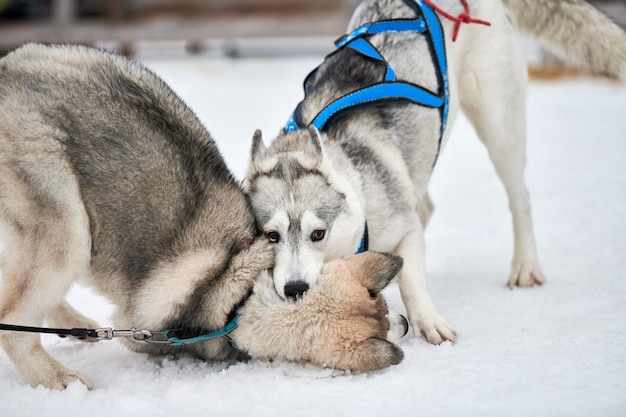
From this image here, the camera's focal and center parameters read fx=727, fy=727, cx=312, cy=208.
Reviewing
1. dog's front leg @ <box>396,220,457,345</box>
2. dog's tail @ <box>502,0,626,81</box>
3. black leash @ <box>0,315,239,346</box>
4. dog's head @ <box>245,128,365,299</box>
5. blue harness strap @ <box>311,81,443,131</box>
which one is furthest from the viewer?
dog's tail @ <box>502,0,626,81</box>

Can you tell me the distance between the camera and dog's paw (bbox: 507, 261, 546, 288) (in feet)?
15.0

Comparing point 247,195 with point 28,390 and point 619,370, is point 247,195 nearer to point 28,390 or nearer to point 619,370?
point 28,390

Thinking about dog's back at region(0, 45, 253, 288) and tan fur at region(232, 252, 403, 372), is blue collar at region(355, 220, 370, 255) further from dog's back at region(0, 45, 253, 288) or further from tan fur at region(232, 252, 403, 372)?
dog's back at region(0, 45, 253, 288)

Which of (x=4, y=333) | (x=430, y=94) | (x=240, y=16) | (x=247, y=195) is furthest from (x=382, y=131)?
(x=240, y=16)

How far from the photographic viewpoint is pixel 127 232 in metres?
3.04

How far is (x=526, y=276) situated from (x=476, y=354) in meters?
1.44

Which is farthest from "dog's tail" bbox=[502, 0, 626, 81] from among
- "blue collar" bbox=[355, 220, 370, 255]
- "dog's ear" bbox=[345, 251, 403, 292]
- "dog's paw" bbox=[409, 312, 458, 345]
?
"dog's ear" bbox=[345, 251, 403, 292]

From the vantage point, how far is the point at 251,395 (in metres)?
2.82

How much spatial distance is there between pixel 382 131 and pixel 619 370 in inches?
74.5

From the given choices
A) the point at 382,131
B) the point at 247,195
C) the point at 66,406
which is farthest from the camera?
the point at 382,131

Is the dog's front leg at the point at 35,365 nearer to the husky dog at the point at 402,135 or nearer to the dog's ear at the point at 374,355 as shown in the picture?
the husky dog at the point at 402,135

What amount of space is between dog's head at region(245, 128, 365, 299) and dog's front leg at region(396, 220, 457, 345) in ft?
1.09

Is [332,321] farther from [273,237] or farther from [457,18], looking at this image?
[457,18]

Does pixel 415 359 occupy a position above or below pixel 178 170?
below
